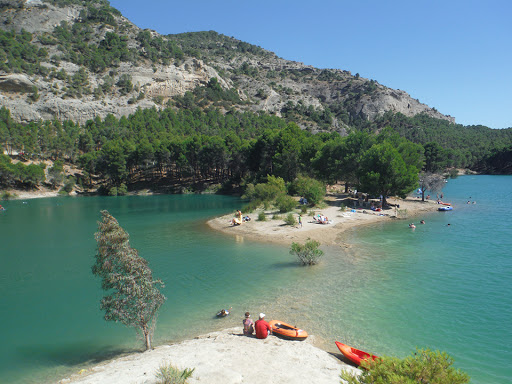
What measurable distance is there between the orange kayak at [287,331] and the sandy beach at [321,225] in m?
17.8

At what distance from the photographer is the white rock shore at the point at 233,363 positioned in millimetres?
11102

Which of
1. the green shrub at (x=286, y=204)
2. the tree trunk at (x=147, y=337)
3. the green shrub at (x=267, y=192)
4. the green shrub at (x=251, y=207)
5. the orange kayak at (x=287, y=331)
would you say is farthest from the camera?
the green shrub at (x=267, y=192)

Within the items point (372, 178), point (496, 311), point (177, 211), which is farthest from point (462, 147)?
point (496, 311)

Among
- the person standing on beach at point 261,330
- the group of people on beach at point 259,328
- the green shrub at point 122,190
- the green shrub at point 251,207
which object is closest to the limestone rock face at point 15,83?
the green shrub at point 122,190

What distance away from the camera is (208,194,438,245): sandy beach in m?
35.2

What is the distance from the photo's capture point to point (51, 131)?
97.5 meters

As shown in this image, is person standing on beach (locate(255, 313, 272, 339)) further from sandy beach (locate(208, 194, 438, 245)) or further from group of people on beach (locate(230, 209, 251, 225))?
group of people on beach (locate(230, 209, 251, 225))

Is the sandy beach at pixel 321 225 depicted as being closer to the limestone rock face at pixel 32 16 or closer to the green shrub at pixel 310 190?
the green shrub at pixel 310 190

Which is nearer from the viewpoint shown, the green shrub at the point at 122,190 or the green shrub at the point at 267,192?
the green shrub at the point at 267,192

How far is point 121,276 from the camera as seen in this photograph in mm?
13594

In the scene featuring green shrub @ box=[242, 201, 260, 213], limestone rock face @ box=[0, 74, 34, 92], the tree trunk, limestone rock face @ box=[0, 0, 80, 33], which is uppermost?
limestone rock face @ box=[0, 0, 80, 33]

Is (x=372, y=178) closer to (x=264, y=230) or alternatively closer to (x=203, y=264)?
(x=264, y=230)

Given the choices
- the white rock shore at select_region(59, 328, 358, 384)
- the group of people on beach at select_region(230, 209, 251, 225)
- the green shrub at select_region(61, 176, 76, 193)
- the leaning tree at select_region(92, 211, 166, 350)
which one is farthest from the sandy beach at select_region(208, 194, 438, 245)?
the green shrub at select_region(61, 176, 76, 193)

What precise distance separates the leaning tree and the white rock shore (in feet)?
6.18
